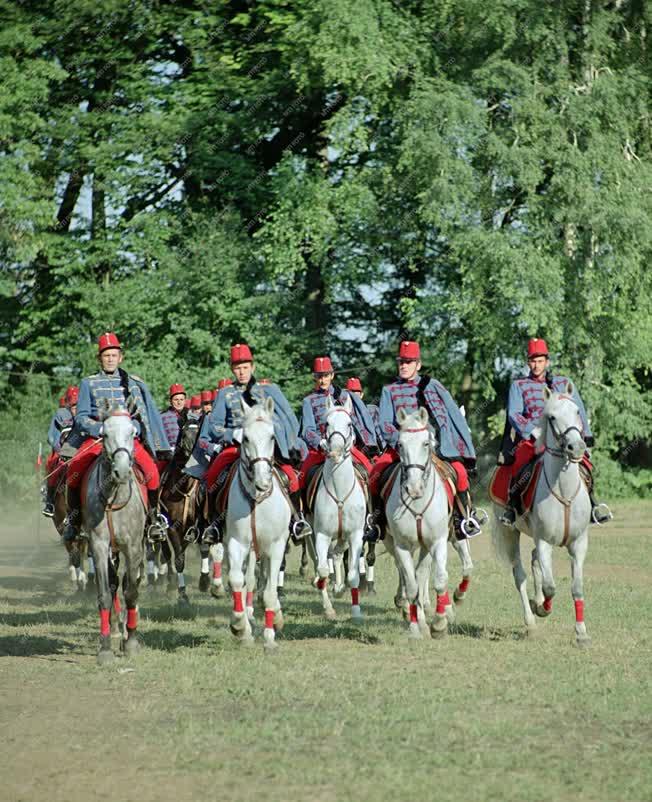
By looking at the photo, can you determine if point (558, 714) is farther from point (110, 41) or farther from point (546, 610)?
point (110, 41)

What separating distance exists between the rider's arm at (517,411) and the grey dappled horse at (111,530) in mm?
3919

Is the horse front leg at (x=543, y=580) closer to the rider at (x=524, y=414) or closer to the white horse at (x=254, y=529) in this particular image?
the rider at (x=524, y=414)

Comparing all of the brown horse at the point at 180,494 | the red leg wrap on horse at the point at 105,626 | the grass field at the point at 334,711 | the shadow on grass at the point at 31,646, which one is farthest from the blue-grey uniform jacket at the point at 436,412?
the brown horse at the point at 180,494

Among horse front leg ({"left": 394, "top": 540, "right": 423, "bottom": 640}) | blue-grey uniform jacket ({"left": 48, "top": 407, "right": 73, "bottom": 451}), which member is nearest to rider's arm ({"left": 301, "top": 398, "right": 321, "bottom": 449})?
horse front leg ({"left": 394, "top": 540, "right": 423, "bottom": 640})

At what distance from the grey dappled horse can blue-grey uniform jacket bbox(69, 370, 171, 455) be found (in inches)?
Result: 23.3

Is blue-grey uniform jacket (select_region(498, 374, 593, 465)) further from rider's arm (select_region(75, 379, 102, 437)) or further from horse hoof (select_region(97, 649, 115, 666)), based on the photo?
horse hoof (select_region(97, 649, 115, 666))

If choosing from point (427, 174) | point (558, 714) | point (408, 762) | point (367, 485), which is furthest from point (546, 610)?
point (427, 174)

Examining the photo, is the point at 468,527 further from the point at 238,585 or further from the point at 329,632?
the point at 238,585

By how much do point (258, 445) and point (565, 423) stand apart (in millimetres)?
2804

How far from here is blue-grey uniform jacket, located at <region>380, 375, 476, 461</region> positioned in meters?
14.9

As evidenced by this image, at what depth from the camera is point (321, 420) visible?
17.0 m

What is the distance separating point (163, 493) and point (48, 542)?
44.5 feet

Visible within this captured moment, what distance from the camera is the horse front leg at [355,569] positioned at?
1579cm

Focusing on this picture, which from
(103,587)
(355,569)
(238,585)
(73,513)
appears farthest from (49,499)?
(238,585)
